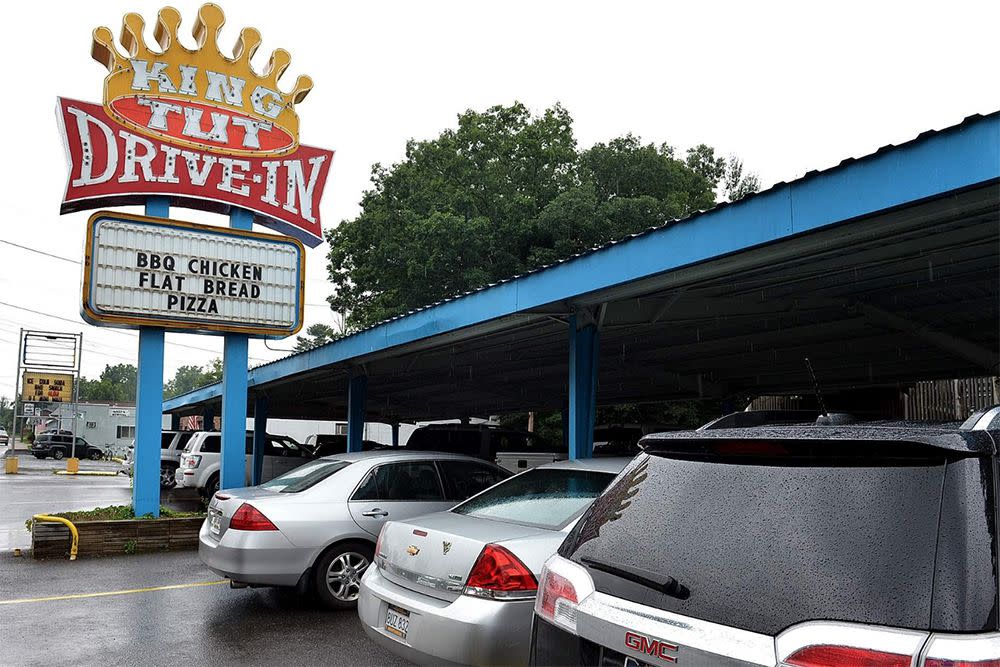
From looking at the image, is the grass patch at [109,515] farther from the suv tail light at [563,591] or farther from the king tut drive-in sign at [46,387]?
the king tut drive-in sign at [46,387]

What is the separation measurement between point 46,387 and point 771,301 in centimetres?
3645

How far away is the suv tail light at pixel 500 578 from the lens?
14.5ft

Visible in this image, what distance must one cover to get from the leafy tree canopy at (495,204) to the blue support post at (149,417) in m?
19.7

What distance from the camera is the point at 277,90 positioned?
1332cm

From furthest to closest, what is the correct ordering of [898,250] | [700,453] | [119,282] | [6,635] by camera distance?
[119,282]
[898,250]
[6,635]
[700,453]

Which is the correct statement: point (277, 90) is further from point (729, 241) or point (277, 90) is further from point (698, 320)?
point (729, 241)

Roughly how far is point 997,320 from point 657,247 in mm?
6186

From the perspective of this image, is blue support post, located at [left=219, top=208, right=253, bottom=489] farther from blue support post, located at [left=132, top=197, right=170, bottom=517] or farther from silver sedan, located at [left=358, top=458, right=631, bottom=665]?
silver sedan, located at [left=358, top=458, right=631, bottom=665]

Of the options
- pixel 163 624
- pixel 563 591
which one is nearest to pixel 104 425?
pixel 163 624

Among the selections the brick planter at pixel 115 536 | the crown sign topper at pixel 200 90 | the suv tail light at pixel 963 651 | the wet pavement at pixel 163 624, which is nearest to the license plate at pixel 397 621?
the wet pavement at pixel 163 624

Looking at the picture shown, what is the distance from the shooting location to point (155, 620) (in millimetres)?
7121

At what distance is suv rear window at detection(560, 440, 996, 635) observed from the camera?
210cm

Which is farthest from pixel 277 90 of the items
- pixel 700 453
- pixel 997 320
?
pixel 700 453

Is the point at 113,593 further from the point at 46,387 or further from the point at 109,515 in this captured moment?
the point at 46,387
